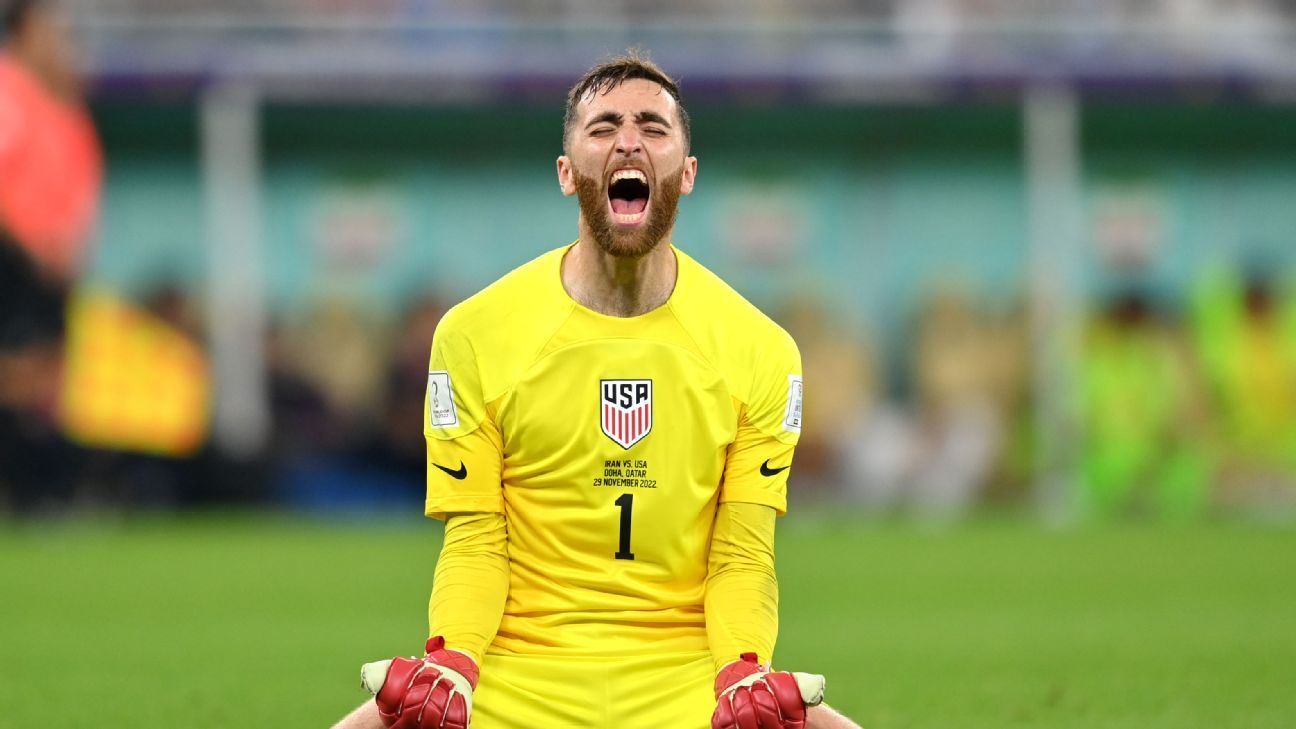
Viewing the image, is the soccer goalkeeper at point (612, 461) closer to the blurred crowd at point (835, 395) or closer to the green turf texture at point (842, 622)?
the green turf texture at point (842, 622)

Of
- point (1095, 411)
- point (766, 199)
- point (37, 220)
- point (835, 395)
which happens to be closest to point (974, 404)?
point (1095, 411)

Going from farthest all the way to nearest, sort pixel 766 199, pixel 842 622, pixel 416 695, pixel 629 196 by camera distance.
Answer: pixel 766 199
pixel 842 622
pixel 629 196
pixel 416 695

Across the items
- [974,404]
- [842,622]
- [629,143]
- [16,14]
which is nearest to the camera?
[629,143]

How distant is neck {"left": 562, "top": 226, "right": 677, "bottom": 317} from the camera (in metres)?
5.07

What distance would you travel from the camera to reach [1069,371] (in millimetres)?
21344

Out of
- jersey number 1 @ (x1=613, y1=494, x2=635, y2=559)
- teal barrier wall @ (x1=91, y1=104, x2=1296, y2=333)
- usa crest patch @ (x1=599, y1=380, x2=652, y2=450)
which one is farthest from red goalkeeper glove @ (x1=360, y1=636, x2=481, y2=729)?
teal barrier wall @ (x1=91, y1=104, x2=1296, y2=333)

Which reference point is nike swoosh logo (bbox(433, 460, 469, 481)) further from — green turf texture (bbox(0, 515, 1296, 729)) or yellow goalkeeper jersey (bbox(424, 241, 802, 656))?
green turf texture (bbox(0, 515, 1296, 729))

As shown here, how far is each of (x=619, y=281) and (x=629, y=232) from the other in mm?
211

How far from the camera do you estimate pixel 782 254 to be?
75.7 ft

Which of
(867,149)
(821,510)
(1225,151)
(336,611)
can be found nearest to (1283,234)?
(1225,151)

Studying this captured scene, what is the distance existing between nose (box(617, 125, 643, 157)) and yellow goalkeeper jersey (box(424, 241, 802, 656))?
434 mm

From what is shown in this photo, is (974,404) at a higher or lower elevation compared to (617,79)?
higher

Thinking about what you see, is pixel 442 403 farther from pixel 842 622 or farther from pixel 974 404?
pixel 974 404

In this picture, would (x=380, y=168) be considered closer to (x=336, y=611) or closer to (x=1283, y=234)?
(x=1283, y=234)
